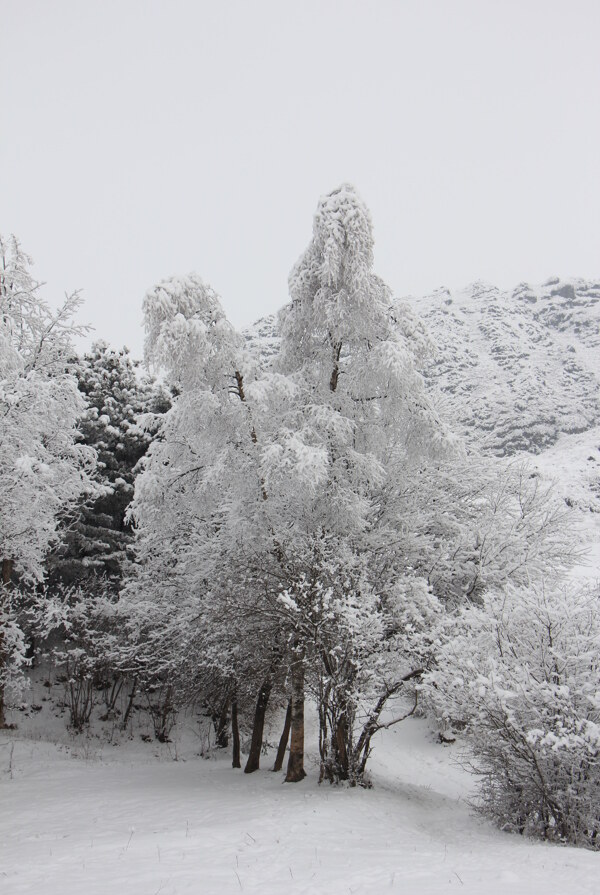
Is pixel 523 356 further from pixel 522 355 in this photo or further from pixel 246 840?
pixel 246 840

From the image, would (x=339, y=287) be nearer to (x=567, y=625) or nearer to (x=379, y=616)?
(x=379, y=616)

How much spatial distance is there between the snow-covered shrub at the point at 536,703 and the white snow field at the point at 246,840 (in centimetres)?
57

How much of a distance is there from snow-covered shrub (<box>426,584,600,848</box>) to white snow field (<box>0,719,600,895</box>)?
0.57 metres

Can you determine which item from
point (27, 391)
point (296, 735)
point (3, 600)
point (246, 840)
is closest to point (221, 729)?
point (296, 735)

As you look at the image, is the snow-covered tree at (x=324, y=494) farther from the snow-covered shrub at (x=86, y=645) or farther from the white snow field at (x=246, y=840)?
the snow-covered shrub at (x=86, y=645)

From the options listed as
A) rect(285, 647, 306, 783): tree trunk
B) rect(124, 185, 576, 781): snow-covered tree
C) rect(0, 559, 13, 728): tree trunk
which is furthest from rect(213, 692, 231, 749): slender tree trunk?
rect(285, 647, 306, 783): tree trunk

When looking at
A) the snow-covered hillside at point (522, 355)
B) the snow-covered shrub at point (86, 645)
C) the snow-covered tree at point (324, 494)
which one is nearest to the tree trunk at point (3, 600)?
the snow-covered shrub at point (86, 645)

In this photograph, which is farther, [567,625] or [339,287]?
[339,287]

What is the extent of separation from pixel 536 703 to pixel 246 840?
3.74 meters

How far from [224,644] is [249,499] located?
9.53ft

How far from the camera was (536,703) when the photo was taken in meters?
6.96

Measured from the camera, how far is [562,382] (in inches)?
3349

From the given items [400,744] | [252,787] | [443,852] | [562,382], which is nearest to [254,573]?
[252,787]

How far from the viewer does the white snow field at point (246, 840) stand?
4.92 meters
